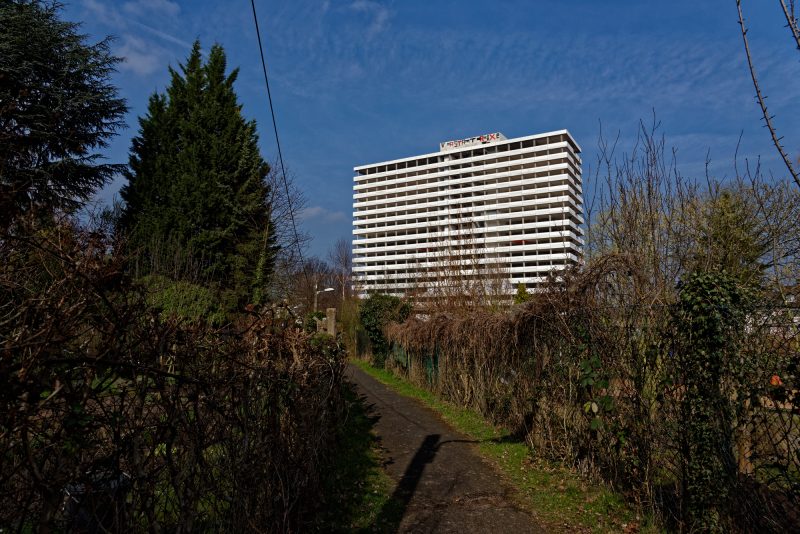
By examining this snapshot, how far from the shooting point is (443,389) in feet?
42.6

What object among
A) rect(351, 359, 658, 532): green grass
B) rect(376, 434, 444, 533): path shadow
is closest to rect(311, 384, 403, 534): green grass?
rect(376, 434, 444, 533): path shadow

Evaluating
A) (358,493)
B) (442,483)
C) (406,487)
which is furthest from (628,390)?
(358,493)

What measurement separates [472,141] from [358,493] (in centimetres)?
9682

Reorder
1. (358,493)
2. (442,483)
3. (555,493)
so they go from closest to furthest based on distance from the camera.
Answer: (358,493) < (555,493) < (442,483)

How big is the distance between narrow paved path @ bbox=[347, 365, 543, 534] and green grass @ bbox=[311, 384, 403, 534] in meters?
0.15

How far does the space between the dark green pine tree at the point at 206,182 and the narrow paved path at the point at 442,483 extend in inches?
477

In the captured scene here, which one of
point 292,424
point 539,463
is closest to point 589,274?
point 539,463

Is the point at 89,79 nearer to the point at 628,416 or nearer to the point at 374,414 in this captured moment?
the point at 374,414

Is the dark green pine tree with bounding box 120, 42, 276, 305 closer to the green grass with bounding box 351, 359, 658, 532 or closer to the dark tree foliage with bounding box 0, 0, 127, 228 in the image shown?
the dark tree foliage with bounding box 0, 0, 127, 228

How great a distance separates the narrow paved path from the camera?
510 cm

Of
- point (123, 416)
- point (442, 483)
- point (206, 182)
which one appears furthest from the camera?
point (206, 182)

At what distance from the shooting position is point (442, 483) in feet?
20.9

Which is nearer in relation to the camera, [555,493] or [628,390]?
[628,390]

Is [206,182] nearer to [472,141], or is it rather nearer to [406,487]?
[406,487]
